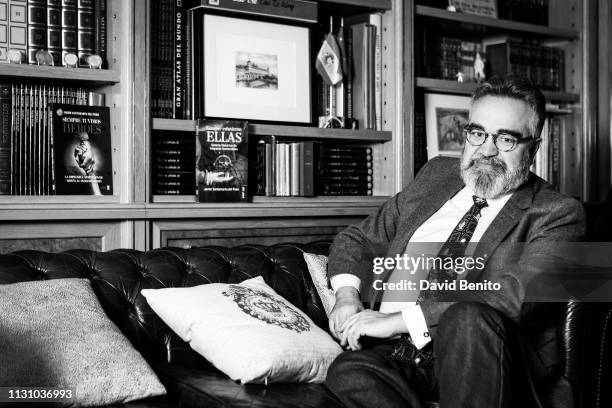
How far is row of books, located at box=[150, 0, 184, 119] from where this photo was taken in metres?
2.72

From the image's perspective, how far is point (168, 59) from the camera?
2.75 m

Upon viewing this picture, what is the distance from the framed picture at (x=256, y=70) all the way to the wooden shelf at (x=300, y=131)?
0.05 m

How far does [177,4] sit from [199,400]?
58.3 inches

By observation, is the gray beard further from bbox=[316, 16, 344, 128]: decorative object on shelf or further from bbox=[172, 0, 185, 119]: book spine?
bbox=[172, 0, 185, 119]: book spine

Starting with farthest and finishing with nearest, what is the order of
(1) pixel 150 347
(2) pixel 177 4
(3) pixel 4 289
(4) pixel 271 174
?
(4) pixel 271 174 < (2) pixel 177 4 < (1) pixel 150 347 < (3) pixel 4 289

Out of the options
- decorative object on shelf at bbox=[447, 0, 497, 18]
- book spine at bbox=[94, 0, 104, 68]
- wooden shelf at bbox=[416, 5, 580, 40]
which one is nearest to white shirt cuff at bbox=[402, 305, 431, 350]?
book spine at bbox=[94, 0, 104, 68]

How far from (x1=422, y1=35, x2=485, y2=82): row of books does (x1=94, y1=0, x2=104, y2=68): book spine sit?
4.61 feet

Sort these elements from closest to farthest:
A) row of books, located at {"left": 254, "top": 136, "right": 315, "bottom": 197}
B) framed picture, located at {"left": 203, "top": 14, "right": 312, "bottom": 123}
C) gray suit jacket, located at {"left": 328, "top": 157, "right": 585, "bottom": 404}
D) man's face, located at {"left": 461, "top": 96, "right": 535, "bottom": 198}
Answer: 1. gray suit jacket, located at {"left": 328, "top": 157, "right": 585, "bottom": 404}
2. man's face, located at {"left": 461, "top": 96, "right": 535, "bottom": 198}
3. framed picture, located at {"left": 203, "top": 14, "right": 312, "bottom": 123}
4. row of books, located at {"left": 254, "top": 136, "right": 315, "bottom": 197}

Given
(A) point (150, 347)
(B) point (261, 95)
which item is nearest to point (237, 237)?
(B) point (261, 95)

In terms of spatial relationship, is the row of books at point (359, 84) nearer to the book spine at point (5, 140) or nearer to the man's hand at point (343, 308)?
the man's hand at point (343, 308)

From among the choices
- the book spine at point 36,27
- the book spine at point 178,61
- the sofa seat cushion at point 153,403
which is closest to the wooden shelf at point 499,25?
the book spine at point 178,61

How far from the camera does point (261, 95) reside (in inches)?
117

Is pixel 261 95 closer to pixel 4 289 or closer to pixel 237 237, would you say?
pixel 237 237

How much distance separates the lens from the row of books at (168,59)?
272cm
